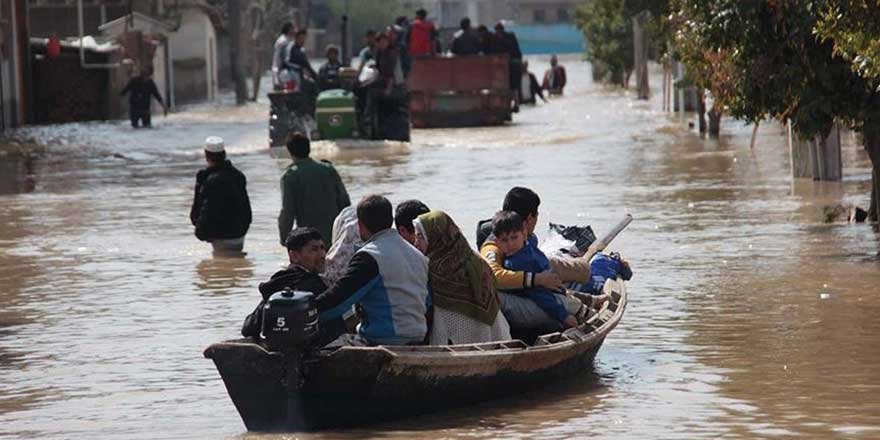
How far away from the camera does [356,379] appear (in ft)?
35.1

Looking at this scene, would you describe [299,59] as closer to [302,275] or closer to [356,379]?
[302,275]

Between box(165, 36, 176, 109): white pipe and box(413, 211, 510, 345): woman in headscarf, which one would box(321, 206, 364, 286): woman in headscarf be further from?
box(165, 36, 176, 109): white pipe

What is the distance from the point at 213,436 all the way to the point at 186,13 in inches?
2042

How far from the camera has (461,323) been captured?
38.2ft

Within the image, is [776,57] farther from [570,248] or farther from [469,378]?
[469,378]

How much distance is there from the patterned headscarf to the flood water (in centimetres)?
54

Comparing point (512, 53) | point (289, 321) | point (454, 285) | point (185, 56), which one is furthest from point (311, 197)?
point (185, 56)

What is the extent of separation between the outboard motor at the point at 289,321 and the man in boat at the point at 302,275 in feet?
1.28

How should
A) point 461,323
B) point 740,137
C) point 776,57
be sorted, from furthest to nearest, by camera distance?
point 740,137 → point 776,57 → point 461,323

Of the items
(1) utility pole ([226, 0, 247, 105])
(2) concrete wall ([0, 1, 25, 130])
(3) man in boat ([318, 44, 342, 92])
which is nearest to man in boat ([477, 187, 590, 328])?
(3) man in boat ([318, 44, 342, 92])

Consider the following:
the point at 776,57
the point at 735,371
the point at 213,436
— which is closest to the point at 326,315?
the point at 213,436

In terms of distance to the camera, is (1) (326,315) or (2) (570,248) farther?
(2) (570,248)

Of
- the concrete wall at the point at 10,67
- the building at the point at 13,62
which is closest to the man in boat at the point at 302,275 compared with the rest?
the building at the point at 13,62

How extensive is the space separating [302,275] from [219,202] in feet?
25.6
